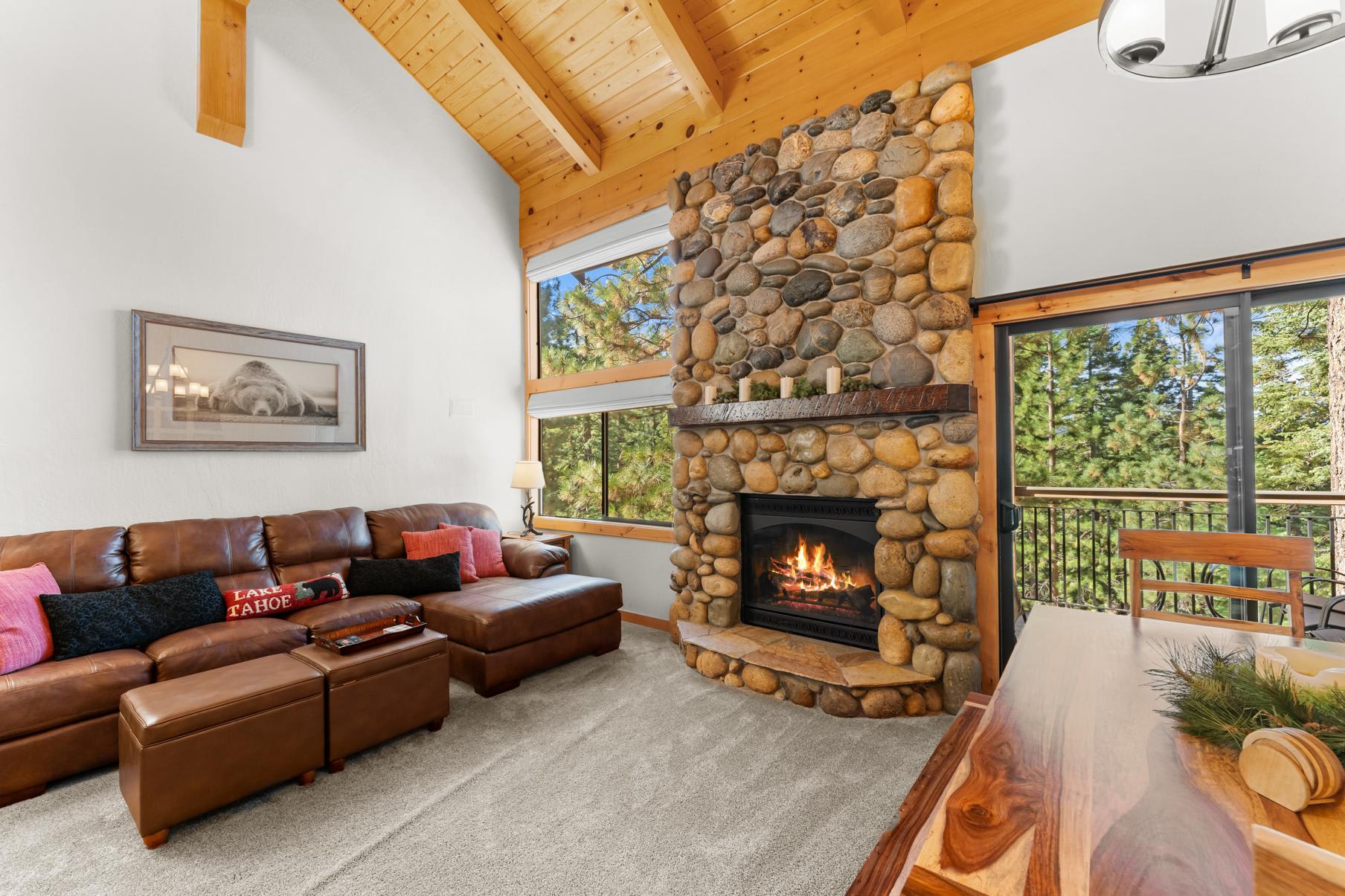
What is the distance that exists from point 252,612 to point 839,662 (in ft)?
10.2

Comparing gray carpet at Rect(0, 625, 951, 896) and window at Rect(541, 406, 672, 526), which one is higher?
window at Rect(541, 406, 672, 526)

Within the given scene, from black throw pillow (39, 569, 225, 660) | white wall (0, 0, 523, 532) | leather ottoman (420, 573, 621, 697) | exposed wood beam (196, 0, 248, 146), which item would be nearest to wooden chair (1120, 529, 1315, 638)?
leather ottoman (420, 573, 621, 697)

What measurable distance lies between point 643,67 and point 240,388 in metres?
3.32

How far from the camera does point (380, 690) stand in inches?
96.6

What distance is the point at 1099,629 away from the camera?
63.3 inches

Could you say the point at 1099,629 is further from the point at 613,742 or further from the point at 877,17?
the point at 877,17

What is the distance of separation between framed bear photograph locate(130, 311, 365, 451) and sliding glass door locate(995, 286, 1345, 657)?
415 cm

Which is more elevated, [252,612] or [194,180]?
[194,180]

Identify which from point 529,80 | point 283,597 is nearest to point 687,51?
point 529,80

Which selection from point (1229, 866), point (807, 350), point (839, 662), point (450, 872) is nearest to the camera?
point (1229, 866)

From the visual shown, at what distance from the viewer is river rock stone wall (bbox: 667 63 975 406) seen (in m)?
2.85

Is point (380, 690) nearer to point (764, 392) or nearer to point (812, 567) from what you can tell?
point (812, 567)

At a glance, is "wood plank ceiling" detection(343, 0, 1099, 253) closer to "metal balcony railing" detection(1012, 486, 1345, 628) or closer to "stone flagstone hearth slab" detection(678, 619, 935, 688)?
"metal balcony railing" detection(1012, 486, 1345, 628)

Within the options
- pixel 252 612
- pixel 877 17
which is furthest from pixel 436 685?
pixel 877 17
